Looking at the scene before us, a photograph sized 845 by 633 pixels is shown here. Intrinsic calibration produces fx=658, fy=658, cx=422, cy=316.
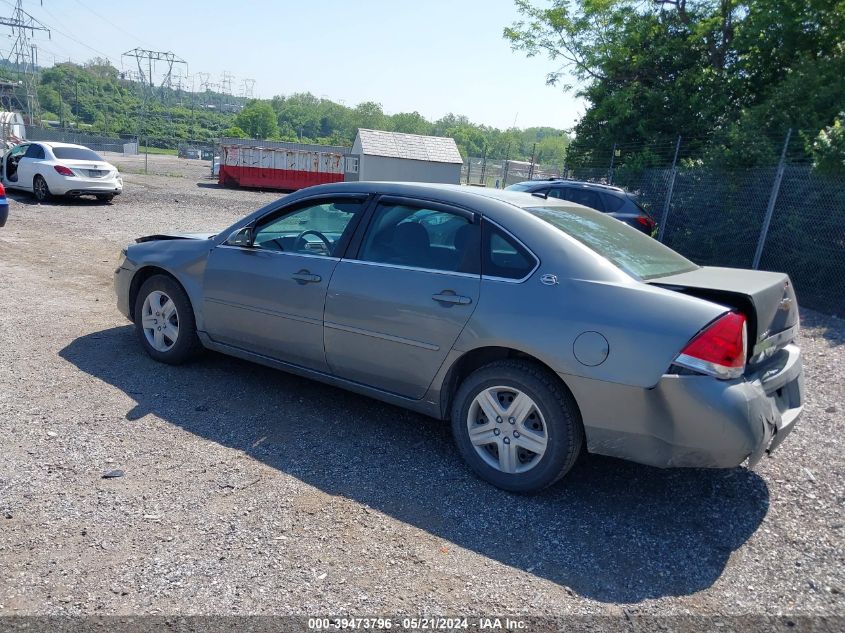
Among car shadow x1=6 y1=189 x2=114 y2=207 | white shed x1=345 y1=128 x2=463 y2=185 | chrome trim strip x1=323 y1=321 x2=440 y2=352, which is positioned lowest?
car shadow x1=6 y1=189 x2=114 y2=207

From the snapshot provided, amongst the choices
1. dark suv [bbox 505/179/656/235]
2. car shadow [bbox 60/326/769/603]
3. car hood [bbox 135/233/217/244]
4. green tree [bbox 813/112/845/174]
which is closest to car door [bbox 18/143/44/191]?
dark suv [bbox 505/179/656/235]

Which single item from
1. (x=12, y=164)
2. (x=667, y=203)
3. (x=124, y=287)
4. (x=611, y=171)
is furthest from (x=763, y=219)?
(x=12, y=164)

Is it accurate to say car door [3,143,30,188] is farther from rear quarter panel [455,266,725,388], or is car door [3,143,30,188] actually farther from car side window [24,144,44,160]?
rear quarter panel [455,266,725,388]

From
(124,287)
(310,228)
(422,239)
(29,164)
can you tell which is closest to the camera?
(422,239)

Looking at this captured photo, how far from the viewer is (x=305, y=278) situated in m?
4.42

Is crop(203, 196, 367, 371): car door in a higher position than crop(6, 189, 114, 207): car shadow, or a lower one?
higher

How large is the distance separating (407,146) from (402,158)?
119 centimetres

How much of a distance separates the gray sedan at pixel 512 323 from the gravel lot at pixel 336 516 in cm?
36

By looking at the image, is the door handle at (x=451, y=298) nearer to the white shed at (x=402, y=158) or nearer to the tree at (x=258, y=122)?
the white shed at (x=402, y=158)

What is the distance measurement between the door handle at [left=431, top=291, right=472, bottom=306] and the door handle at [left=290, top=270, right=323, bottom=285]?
93cm

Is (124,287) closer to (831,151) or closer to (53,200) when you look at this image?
(831,151)

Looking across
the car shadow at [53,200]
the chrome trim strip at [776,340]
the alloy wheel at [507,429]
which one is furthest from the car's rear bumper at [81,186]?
the chrome trim strip at [776,340]

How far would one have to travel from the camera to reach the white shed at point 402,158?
30562 millimetres

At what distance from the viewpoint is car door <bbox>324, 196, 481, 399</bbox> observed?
3820mm
